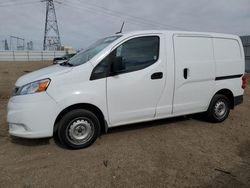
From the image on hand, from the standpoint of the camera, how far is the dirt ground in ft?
8.95

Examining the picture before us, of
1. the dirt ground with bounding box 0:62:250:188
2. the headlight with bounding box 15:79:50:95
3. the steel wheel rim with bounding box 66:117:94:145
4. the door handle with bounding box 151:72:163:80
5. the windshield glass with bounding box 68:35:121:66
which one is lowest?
the dirt ground with bounding box 0:62:250:188

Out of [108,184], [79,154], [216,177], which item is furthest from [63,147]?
[216,177]

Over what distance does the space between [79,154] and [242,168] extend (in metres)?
2.39

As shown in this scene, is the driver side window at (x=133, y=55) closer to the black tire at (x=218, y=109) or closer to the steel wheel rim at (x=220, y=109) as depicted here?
the black tire at (x=218, y=109)

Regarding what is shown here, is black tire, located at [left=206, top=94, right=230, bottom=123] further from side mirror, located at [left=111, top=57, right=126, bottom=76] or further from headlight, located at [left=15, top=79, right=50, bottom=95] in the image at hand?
headlight, located at [left=15, top=79, right=50, bottom=95]

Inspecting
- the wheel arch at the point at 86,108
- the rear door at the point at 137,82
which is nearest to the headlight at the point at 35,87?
the wheel arch at the point at 86,108

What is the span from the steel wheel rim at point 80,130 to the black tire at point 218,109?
270 centimetres

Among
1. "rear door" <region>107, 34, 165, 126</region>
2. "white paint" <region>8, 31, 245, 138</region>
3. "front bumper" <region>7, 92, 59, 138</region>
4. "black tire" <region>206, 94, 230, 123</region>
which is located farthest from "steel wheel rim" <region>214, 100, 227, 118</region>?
"front bumper" <region>7, 92, 59, 138</region>

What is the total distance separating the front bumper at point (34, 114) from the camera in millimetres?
3168

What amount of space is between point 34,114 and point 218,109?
12.5ft

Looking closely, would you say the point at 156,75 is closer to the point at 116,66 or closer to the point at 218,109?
the point at 116,66

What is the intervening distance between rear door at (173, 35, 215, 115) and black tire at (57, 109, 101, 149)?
167cm

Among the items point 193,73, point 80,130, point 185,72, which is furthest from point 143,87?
point 80,130

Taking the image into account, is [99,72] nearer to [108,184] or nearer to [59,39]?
[108,184]
